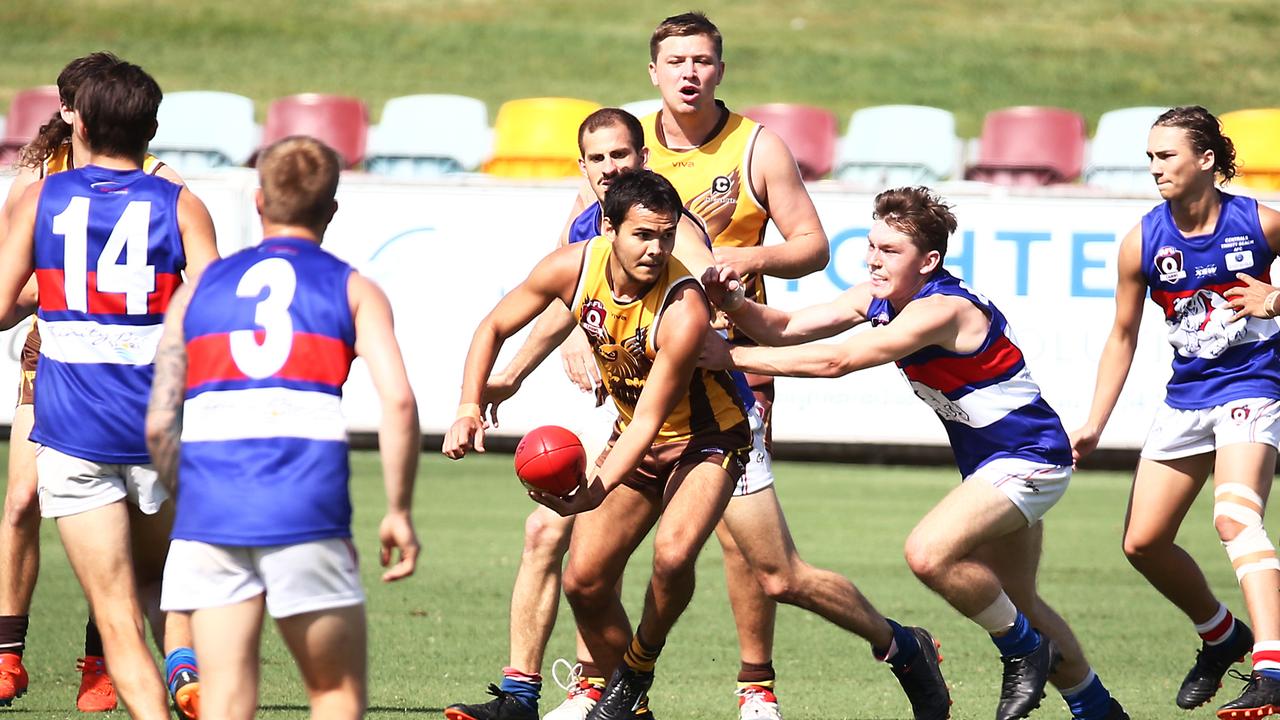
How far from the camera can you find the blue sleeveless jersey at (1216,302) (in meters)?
6.49

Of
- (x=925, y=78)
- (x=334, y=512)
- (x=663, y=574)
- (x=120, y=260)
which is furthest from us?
(x=925, y=78)

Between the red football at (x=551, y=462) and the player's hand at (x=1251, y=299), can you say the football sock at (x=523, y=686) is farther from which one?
the player's hand at (x=1251, y=299)

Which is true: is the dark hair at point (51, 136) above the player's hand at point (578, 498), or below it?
above

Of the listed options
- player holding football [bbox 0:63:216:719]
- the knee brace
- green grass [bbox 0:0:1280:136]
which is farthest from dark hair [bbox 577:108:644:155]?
green grass [bbox 0:0:1280:136]

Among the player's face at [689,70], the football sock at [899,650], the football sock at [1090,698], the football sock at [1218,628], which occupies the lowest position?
the football sock at [1090,698]

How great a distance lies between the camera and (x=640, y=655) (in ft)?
19.5

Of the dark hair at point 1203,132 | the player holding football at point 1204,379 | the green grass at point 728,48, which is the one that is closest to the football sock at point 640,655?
the player holding football at point 1204,379

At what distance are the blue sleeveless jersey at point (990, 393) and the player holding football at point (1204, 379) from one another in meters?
0.62

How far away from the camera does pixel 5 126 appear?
18.2 meters

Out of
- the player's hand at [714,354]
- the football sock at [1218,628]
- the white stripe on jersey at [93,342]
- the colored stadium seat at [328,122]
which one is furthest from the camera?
the colored stadium seat at [328,122]

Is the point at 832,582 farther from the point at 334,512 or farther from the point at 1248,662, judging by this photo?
the point at 1248,662

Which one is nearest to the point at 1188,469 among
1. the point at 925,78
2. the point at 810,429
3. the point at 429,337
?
the point at 810,429

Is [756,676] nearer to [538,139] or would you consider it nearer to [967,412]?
[967,412]

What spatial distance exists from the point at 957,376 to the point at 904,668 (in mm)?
1067
